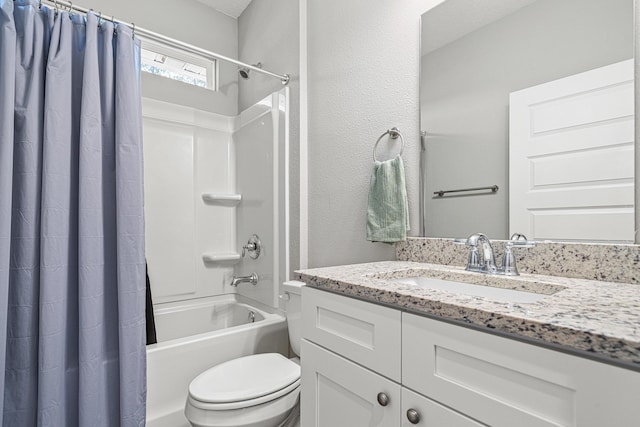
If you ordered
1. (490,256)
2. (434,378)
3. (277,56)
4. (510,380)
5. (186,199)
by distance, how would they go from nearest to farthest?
1. (510,380)
2. (434,378)
3. (490,256)
4. (277,56)
5. (186,199)

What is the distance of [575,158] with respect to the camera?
0.92 meters

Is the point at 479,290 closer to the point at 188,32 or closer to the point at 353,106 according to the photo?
the point at 353,106

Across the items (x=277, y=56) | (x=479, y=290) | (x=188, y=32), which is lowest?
(x=479, y=290)

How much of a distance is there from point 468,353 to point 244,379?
3.38 ft

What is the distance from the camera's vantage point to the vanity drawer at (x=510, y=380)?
0.44 metres

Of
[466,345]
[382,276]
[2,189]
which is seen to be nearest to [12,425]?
[2,189]

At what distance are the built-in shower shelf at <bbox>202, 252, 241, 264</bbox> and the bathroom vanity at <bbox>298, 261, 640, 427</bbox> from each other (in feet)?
5.14

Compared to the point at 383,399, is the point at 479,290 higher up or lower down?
higher up

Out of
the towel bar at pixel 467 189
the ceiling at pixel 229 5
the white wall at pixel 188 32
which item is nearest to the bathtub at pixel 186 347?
the towel bar at pixel 467 189

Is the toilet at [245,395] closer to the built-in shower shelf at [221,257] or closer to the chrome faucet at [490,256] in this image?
the chrome faucet at [490,256]

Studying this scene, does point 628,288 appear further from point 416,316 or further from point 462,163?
point 462,163

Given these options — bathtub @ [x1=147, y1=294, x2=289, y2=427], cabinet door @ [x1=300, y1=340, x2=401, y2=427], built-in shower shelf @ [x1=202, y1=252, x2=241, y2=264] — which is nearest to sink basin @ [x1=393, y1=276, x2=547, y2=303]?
cabinet door @ [x1=300, y1=340, x2=401, y2=427]

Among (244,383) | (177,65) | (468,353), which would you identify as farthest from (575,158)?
(177,65)

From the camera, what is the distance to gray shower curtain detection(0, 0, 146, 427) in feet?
3.71
